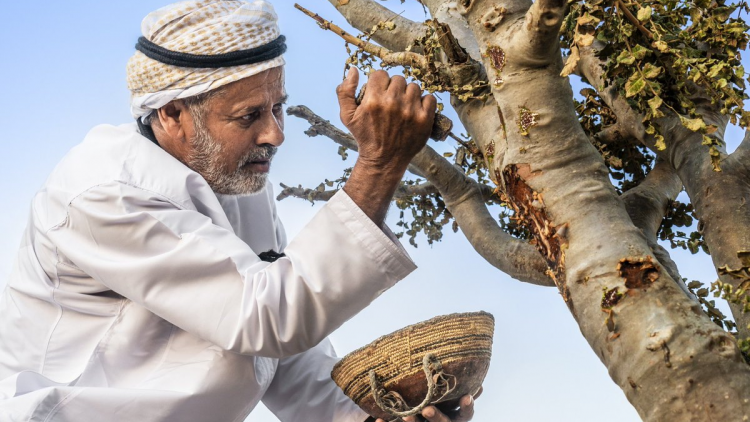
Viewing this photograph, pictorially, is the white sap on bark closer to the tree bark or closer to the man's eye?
the tree bark

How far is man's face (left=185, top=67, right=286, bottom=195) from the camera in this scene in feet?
9.89

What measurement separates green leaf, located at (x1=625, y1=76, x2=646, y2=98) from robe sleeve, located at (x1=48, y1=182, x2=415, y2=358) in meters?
0.83

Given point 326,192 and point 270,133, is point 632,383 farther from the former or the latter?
point 326,192

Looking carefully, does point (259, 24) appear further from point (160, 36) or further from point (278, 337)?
point (278, 337)

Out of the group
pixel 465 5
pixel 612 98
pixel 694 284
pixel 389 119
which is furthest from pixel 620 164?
pixel 389 119

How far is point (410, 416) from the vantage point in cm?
281

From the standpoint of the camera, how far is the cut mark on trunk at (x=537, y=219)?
235cm

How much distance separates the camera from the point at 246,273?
2.50 m

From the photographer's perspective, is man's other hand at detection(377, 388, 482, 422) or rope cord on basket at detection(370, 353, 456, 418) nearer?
rope cord on basket at detection(370, 353, 456, 418)

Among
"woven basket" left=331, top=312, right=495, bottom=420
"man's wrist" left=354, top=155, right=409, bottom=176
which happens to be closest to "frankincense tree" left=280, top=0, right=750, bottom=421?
"man's wrist" left=354, top=155, right=409, bottom=176

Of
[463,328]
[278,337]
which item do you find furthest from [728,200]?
[278,337]

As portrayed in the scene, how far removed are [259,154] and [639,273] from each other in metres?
1.54

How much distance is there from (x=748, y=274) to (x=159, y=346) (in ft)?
6.39

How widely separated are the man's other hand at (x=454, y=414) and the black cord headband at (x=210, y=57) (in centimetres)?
143
